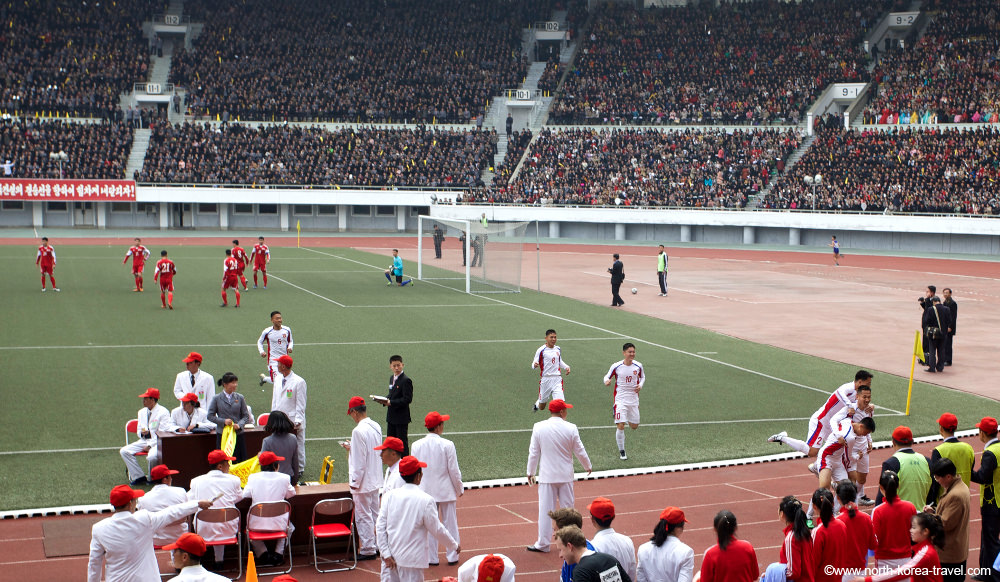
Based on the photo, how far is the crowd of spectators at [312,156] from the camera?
6347 cm

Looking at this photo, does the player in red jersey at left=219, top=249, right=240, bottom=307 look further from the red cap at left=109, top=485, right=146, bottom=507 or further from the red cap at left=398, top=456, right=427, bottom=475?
the red cap at left=398, top=456, right=427, bottom=475

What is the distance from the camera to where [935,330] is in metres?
21.7

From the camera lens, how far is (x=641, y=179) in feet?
205

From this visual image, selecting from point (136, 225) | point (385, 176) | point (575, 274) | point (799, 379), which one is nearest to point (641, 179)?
point (385, 176)

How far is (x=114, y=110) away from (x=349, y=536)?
61.2m

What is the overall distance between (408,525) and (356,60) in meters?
68.3

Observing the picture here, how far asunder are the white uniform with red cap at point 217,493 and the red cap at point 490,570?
4091mm

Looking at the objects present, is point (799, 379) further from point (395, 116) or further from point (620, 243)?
point (395, 116)

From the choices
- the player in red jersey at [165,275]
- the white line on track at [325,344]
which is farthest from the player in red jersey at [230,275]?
the white line on track at [325,344]

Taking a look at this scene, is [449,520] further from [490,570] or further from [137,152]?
[137,152]

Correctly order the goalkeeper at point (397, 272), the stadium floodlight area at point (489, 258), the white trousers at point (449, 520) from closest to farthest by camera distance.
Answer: the white trousers at point (449, 520), the stadium floodlight area at point (489, 258), the goalkeeper at point (397, 272)

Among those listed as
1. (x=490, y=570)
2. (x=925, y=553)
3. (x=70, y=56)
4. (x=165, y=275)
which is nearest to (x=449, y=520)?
(x=490, y=570)

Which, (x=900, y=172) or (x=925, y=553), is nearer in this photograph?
(x=925, y=553)

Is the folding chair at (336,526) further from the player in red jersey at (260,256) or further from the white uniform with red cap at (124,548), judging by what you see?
the player in red jersey at (260,256)
